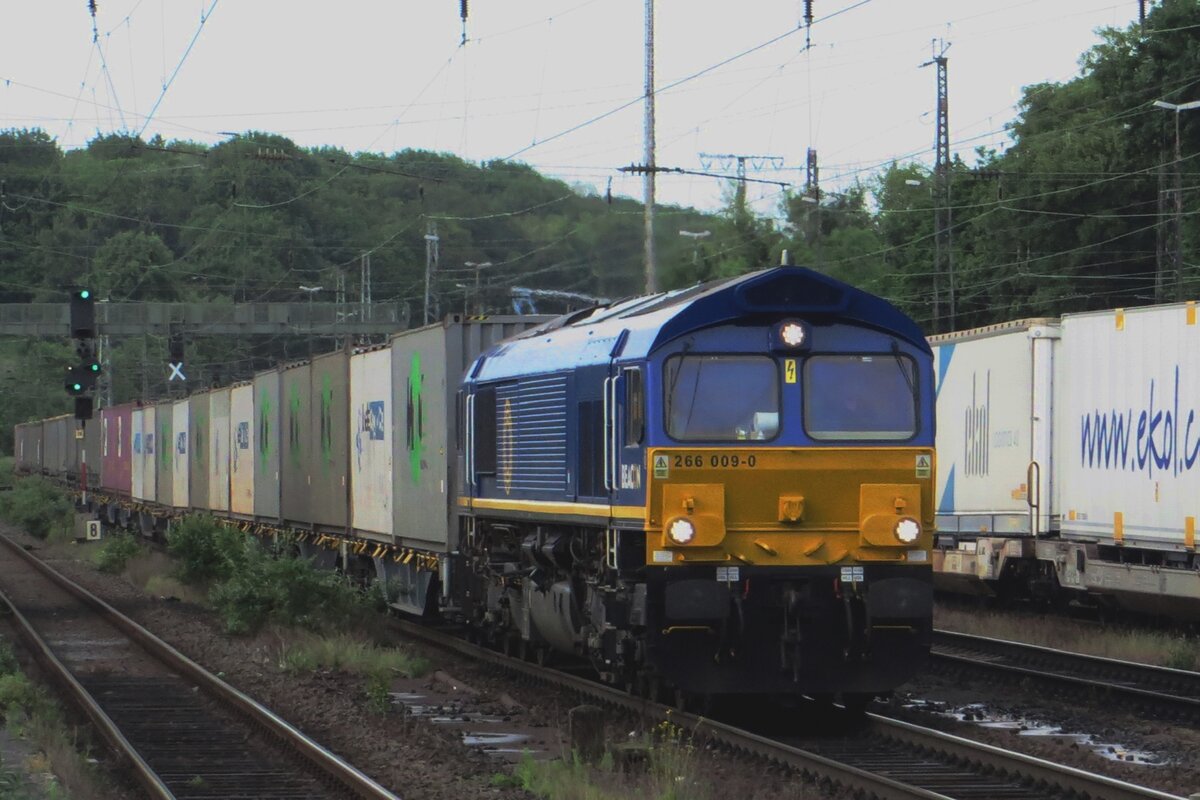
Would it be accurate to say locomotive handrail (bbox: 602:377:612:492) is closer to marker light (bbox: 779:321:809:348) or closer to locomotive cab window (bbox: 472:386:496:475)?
marker light (bbox: 779:321:809:348)

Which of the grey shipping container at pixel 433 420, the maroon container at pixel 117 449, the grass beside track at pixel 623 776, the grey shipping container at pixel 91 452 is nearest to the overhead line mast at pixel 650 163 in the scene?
the grey shipping container at pixel 433 420

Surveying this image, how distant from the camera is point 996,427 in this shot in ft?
72.1

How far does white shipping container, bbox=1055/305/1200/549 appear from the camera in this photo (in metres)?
17.5

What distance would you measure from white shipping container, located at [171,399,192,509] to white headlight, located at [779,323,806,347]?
30216mm

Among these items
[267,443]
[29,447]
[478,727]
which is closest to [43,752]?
[478,727]

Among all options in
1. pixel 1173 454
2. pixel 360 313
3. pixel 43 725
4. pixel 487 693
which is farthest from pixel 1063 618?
pixel 360 313

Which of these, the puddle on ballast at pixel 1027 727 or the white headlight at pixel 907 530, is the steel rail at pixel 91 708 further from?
the puddle on ballast at pixel 1027 727

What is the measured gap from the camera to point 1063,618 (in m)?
21.8

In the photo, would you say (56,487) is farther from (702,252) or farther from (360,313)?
(702,252)

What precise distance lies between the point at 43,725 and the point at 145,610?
13.0 metres

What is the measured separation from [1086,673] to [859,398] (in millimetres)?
5343

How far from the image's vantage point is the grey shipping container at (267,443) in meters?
29.6

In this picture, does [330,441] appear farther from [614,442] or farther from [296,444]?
[614,442]

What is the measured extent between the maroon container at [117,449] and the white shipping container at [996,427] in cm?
3304
